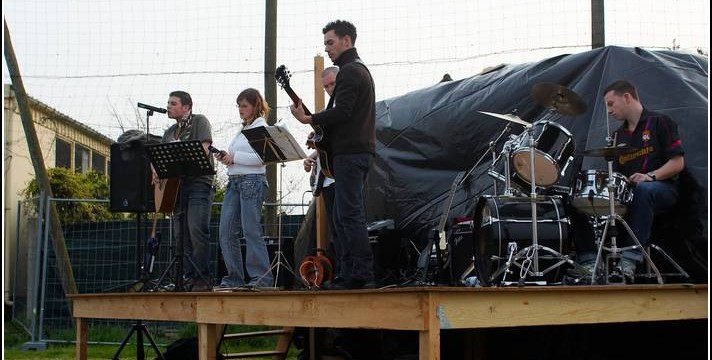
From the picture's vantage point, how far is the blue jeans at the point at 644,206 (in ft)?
16.4

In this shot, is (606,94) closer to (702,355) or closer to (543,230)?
(543,230)

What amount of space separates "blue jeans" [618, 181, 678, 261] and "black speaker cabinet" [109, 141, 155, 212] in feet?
11.2

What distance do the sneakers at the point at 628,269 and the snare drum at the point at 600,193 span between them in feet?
0.85

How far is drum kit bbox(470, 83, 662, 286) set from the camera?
486cm

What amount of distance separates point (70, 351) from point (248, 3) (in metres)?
3.64

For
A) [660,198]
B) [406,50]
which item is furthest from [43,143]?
[660,198]

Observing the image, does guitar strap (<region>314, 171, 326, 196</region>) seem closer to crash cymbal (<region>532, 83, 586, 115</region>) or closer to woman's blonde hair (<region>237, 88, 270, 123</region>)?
woman's blonde hair (<region>237, 88, 270, 123</region>)

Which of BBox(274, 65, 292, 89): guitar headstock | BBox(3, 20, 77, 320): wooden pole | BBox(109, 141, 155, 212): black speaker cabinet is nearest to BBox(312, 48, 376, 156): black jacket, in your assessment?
BBox(274, 65, 292, 89): guitar headstock

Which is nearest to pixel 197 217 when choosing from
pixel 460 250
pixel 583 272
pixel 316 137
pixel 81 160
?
pixel 316 137

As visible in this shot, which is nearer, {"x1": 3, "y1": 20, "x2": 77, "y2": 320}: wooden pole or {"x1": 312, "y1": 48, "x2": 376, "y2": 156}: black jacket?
{"x1": 312, "y1": 48, "x2": 376, "y2": 156}: black jacket

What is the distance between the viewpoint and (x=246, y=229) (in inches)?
228

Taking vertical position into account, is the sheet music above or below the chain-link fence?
above

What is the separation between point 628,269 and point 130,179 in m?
3.60

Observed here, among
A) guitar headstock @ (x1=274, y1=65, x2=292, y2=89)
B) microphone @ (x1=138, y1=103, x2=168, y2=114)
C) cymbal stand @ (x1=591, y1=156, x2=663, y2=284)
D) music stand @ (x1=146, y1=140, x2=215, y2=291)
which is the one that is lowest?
cymbal stand @ (x1=591, y1=156, x2=663, y2=284)
